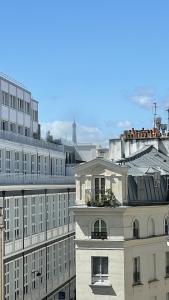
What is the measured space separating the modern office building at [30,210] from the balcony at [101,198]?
30.2 feet

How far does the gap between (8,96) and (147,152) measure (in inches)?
738

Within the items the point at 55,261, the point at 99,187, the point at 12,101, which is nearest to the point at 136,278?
the point at 99,187

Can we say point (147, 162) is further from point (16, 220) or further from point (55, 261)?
point (55, 261)

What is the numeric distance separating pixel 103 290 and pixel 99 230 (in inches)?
127

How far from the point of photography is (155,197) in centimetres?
3769

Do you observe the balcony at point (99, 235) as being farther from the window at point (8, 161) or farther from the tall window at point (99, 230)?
the window at point (8, 161)

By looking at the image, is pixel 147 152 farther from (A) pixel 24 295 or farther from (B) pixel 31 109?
(B) pixel 31 109

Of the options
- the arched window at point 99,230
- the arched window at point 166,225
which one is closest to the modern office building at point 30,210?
the arched window at point 99,230

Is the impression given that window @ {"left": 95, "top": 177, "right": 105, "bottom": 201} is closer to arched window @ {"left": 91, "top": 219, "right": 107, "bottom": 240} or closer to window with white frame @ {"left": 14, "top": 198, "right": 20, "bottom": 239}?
arched window @ {"left": 91, "top": 219, "right": 107, "bottom": 240}

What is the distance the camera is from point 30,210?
4925 centimetres

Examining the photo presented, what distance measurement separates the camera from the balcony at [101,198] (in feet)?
112

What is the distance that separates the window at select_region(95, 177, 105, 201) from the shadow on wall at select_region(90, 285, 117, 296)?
4.79 meters

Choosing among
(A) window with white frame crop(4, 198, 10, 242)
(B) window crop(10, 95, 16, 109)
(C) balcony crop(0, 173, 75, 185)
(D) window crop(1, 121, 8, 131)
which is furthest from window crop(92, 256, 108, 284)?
(B) window crop(10, 95, 16, 109)

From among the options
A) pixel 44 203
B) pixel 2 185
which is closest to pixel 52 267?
pixel 44 203
